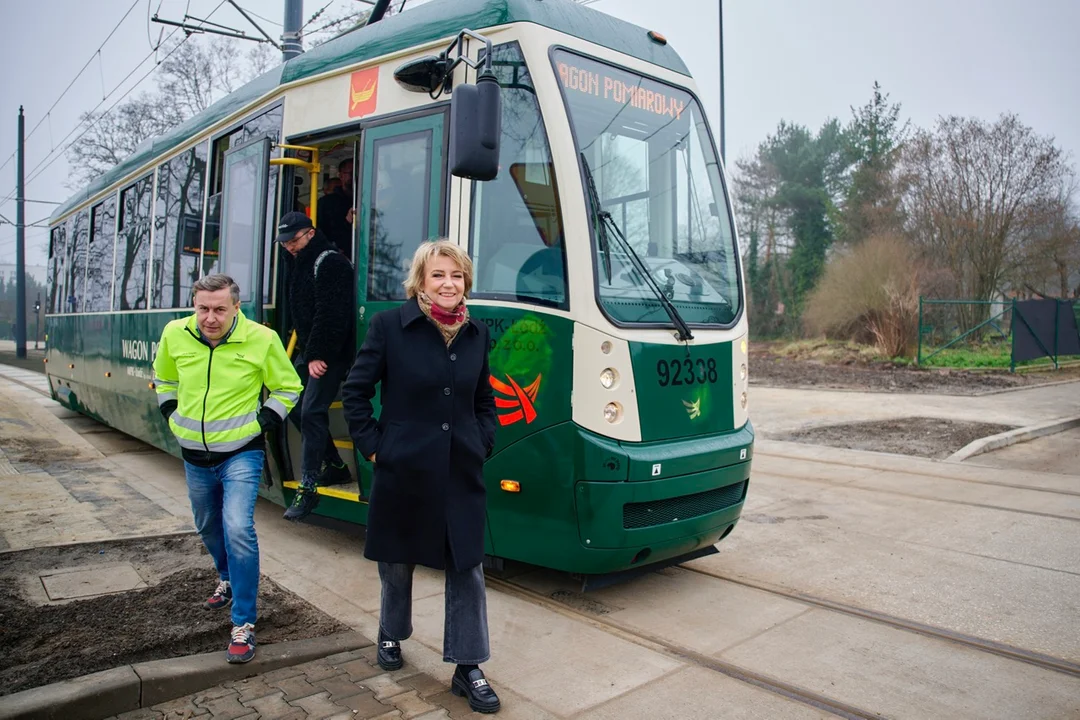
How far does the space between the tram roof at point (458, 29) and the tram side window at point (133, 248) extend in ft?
10.7

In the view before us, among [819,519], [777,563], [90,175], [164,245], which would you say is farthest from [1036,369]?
[90,175]

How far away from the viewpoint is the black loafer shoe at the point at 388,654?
383 cm

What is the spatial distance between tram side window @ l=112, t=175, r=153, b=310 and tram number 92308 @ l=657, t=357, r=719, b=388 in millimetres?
6504

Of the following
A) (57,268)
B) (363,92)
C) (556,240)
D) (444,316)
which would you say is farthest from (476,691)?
(57,268)

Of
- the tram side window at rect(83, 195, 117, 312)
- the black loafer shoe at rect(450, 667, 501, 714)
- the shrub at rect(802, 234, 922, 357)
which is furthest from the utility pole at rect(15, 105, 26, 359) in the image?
the black loafer shoe at rect(450, 667, 501, 714)

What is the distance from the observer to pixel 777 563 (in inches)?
232

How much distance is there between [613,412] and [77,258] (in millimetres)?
10706

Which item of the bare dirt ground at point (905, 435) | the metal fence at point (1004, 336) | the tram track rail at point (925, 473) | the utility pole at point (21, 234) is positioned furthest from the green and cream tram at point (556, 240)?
the utility pole at point (21, 234)

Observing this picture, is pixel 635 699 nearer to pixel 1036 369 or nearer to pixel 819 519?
pixel 819 519

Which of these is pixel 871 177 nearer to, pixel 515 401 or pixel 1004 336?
pixel 1004 336

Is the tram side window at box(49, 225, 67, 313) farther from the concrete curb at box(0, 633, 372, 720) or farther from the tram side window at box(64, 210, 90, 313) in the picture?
the concrete curb at box(0, 633, 372, 720)

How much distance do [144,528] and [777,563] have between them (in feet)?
14.8

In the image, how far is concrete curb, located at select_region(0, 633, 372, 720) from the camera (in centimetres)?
321

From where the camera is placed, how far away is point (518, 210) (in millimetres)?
4871
